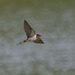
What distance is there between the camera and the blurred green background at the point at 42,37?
7184 millimetres

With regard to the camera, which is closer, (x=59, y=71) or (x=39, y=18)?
(x=59, y=71)

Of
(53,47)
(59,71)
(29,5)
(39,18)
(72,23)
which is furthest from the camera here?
(29,5)

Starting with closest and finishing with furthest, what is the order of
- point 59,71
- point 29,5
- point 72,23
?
point 59,71
point 72,23
point 29,5

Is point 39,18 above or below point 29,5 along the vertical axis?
below

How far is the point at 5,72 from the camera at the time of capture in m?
7.08

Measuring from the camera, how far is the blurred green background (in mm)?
7184

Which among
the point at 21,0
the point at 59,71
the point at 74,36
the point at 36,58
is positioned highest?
the point at 21,0

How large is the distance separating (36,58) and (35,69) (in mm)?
496

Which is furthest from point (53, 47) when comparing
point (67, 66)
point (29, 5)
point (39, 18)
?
point (29, 5)

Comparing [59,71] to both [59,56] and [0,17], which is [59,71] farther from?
[0,17]

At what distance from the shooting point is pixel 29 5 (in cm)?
1125

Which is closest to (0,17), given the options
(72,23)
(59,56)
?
(72,23)

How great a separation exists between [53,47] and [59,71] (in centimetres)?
119

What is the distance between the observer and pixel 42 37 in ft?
27.9
